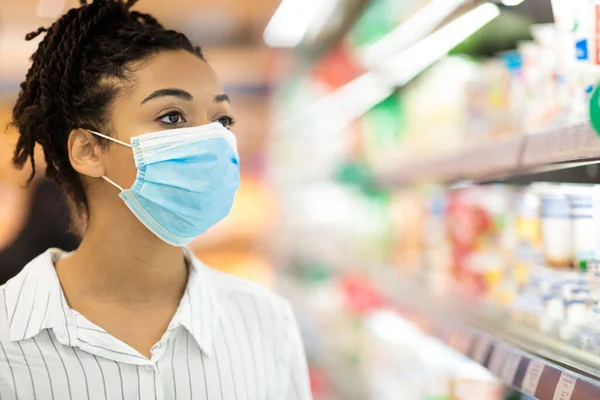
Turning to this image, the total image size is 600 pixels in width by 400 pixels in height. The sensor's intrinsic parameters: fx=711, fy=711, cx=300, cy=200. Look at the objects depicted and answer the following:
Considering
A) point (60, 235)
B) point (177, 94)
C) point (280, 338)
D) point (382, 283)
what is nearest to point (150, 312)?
point (280, 338)

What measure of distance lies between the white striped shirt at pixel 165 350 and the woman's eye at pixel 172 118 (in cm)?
35

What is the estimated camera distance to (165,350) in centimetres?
149

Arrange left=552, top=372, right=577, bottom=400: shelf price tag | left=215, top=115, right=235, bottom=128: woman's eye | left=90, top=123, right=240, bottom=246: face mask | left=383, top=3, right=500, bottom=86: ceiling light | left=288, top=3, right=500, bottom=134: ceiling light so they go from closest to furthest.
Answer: left=552, top=372, right=577, bottom=400: shelf price tag → left=90, top=123, right=240, bottom=246: face mask → left=215, top=115, right=235, bottom=128: woman's eye → left=383, top=3, right=500, bottom=86: ceiling light → left=288, top=3, right=500, bottom=134: ceiling light

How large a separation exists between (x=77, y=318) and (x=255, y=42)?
3.31 metres

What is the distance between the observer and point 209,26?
14.3 feet

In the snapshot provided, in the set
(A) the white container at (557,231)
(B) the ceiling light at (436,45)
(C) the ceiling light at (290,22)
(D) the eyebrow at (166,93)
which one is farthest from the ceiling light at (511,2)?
(C) the ceiling light at (290,22)

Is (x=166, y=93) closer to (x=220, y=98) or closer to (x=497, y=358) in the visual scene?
(x=220, y=98)

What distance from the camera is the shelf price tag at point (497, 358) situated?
161cm

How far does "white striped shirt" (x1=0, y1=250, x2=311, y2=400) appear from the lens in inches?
55.4

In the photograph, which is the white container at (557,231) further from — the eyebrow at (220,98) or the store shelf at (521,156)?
the eyebrow at (220,98)

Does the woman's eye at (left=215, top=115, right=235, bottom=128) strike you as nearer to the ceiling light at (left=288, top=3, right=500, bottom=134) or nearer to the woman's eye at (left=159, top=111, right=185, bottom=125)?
the woman's eye at (left=159, top=111, right=185, bottom=125)

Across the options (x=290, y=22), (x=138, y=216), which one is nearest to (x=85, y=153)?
(x=138, y=216)

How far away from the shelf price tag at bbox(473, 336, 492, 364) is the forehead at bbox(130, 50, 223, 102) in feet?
2.89

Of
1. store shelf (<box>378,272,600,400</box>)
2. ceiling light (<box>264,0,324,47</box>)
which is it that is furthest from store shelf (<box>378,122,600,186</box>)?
→ ceiling light (<box>264,0,324,47</box>)
